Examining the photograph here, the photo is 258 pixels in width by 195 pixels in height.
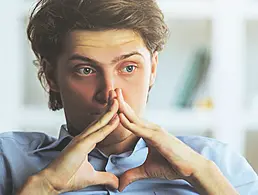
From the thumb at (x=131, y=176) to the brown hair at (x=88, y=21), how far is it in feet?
0.82

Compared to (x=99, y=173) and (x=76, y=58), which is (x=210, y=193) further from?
(x=76, y=58)

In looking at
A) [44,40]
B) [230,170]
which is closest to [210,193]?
[230,170]

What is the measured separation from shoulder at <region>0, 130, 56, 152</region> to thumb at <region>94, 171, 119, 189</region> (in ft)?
0.71

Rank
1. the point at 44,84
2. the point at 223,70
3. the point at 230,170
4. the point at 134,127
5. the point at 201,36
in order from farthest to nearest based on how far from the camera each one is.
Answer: the point at 201,36 < the point at 223,70 < the point at 44,84 < the point at 230,170 < the point at 134,127

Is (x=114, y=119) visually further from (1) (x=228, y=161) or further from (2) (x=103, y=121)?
(1) (x=228, y=161)

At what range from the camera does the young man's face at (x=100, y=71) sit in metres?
1.13

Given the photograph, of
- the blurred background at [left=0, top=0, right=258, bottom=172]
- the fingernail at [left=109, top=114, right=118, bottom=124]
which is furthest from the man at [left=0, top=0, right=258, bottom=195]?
the blurred background at [left=0, top=0, right=258, bottom=172]

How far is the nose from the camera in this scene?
1.12 m

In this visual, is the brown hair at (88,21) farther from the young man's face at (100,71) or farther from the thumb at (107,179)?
the thumb at (107,179)

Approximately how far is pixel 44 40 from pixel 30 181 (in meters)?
0.32

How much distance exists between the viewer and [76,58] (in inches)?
45.6

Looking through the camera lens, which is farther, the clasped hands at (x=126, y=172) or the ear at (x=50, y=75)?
the ear at (x=50, y=75)

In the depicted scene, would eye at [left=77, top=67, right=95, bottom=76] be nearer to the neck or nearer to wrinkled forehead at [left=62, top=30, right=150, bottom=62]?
wrinkled forehead at [left=62, top=30, right=150, bottom=62]

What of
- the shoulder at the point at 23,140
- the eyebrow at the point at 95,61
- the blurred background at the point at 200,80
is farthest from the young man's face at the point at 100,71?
the blurred background at the point at 200,80
